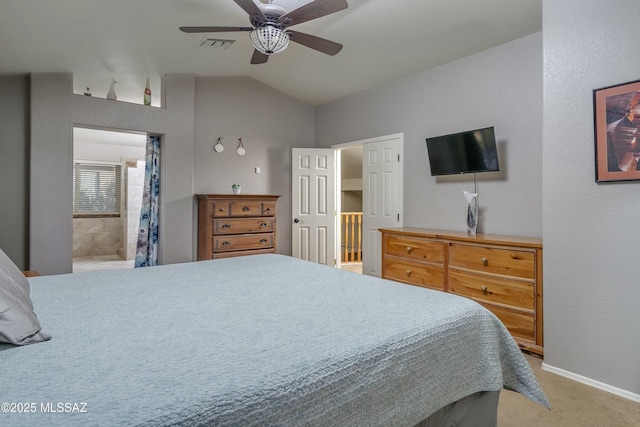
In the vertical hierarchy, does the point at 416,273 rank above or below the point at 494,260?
below

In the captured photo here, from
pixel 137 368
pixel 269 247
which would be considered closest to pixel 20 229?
pixel 269 247

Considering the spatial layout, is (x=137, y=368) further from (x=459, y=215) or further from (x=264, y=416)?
(x=459, y=215)

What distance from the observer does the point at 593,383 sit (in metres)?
2.20

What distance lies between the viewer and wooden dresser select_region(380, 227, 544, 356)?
8.88 feet

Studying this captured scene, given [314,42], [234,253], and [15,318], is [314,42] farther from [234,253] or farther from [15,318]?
[234,253]

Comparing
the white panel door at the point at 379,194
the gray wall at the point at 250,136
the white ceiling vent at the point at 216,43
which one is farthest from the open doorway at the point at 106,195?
the white panel door at the point at 379,194

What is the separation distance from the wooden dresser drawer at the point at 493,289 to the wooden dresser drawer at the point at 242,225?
8.10 ft

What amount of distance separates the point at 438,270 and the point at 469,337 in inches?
84.2

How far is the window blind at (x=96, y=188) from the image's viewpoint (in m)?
7.28

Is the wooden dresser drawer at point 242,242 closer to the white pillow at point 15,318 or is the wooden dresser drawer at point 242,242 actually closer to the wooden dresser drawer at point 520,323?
the wooden dresser drawer at point 520,323

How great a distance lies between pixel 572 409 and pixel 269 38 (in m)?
2.92

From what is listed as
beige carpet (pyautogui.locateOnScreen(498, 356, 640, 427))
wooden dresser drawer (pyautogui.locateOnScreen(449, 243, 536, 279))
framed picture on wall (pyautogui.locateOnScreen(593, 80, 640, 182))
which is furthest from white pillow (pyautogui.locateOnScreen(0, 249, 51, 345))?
wooden dresser drawer (pyautogui.locateOnScreen(449, 243, 536, 279))

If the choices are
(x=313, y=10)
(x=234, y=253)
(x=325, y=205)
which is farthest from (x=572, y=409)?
(x=325, y=205)

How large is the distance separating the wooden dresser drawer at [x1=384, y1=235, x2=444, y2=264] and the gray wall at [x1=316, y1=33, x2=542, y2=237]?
0.61 metres
